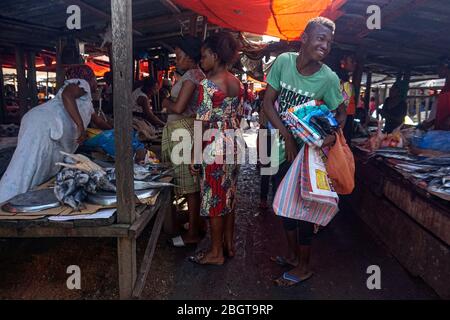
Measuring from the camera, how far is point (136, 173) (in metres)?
3.04

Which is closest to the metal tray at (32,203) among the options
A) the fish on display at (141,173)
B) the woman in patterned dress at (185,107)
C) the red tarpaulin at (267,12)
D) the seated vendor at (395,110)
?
the fish on display at (141,173)

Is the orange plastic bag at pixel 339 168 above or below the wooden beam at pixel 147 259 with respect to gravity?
above

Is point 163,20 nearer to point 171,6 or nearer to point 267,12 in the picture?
point 171,6

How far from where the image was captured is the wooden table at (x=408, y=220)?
2.51 metres

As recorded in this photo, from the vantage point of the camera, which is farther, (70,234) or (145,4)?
(145,4)

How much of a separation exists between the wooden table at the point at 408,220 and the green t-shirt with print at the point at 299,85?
3.92ft

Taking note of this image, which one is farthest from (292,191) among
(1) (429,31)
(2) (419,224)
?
(1) (429,31)

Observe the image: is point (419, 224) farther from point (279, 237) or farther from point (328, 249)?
point (279, 237)

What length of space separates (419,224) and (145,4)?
4326mm

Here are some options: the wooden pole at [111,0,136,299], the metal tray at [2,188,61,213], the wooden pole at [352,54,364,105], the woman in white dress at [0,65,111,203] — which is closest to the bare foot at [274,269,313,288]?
the wooden pole at [111,0,136,299]

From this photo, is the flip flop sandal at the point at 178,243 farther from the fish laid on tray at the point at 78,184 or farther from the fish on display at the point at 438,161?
the fish on display at the point at 438,161

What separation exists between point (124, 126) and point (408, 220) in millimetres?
2700

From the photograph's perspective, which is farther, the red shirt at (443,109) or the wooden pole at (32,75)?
the wooden pole at (32,75)

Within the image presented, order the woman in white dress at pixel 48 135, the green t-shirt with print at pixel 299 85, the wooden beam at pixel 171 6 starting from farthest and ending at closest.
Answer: the wooden beam at pixel 171 6 → the woman in white dress at pixel 48 135 → the green t-shirt with print at pixel 299 85
